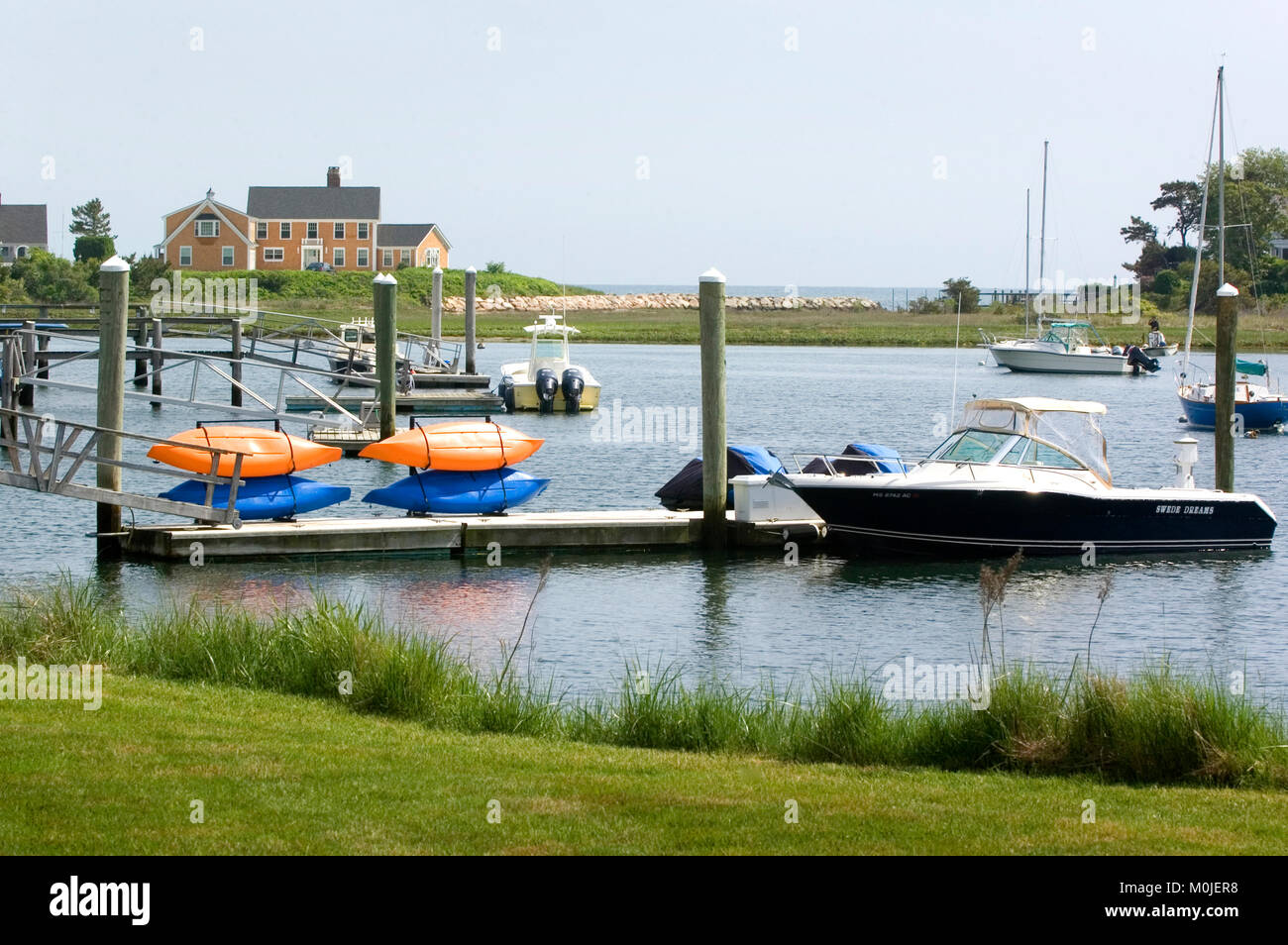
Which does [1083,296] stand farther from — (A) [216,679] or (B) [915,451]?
(A) [216,679]

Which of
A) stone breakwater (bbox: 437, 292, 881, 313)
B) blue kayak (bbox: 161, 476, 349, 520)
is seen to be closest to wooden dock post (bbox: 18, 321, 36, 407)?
blue kayak (bbox: 161, 476, 349, 520)

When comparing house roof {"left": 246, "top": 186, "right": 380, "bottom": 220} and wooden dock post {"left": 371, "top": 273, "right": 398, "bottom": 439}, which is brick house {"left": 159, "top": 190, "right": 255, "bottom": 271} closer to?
house roof {"left": 246, "top": 186, "right": 380, "bottom": 220}

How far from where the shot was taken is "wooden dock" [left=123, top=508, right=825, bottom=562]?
21.9 m

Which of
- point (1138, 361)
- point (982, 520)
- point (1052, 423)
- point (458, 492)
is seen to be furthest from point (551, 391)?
point (1138, 361)

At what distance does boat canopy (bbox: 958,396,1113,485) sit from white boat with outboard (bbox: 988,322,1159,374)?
59982 mm

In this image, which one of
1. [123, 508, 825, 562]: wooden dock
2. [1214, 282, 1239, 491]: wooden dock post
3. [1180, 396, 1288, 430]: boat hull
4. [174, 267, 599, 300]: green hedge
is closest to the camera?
[123, 508, 825, 562]: wooden dock

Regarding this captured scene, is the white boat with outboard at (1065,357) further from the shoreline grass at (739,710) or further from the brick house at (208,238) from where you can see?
the shoreline grass at (739,710)

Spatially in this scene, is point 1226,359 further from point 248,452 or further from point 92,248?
point 92,248

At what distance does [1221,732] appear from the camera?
1036 centimetres

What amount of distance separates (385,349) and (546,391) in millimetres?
17140

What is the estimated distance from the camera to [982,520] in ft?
80.5

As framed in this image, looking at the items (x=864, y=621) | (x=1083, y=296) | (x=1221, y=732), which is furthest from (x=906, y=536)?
(x=1083, y=296)

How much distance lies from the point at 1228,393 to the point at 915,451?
17784mm

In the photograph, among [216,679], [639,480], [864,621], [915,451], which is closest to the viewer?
[216,679]
